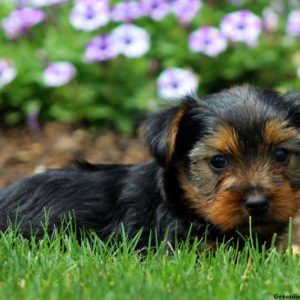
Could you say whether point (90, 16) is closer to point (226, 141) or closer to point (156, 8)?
point (156, 8)

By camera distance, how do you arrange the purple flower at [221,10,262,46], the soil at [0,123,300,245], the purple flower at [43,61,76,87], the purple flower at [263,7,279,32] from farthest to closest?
1. the purple flower at [263,7,279,32]
2. the purple flower at [221,10,262,46]
3. the purple flower at [43,61,76,87]
4. the soil at [0,123,300,245]

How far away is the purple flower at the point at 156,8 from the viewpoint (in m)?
9.18

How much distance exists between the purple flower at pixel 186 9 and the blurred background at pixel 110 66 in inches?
0.4

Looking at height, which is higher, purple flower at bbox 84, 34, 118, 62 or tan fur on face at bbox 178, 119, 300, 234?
purple flower at bbox 84, 34, 118, 62

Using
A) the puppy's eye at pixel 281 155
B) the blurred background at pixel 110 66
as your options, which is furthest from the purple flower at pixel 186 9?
the puppy's eye at pixel 281 155

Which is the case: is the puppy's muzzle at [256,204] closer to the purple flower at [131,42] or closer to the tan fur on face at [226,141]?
the tan fur on face at [226,141]

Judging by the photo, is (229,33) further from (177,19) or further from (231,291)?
(231,291)

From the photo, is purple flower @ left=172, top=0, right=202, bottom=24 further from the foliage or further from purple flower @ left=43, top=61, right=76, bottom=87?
purple flower @ left=43, top=61, right=76, bottom=87

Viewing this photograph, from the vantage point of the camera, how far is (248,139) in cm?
542

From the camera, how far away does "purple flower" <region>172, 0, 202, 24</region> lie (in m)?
9.22

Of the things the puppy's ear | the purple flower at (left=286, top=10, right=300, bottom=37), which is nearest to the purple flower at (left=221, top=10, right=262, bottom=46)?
the purple flower at (left=286, top=10, right=300, bottom=37)

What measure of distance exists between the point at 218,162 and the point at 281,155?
42cm

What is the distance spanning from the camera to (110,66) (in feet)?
29.6

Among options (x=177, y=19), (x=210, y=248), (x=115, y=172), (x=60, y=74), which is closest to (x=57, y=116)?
(x=60, y=74)
